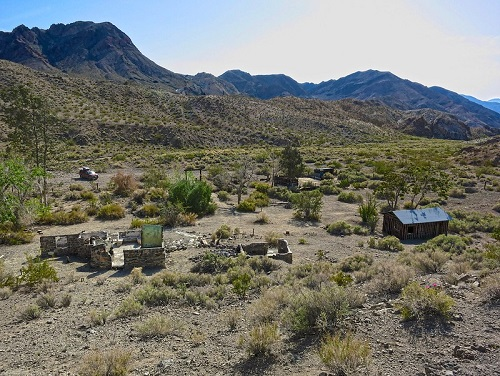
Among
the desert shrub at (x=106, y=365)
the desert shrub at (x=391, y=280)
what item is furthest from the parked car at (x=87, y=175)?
the desert shrub at (x=106, y=365)

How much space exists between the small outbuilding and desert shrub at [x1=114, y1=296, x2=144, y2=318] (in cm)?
1491

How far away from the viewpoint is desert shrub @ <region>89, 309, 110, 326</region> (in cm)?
948

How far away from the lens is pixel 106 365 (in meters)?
6.93

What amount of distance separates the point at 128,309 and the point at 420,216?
54.5 ft

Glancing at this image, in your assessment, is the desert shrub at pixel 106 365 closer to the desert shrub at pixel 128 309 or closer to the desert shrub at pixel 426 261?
the desert shrub at pixel 128 309

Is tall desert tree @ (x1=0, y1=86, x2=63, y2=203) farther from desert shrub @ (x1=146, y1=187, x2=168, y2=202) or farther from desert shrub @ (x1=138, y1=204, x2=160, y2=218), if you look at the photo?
desert shrub @ (x1=146, y1=187, x2=168, y2=202)

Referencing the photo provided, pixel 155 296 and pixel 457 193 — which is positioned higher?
pixel 457 193

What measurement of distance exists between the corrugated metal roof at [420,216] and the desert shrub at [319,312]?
13568 millimetres

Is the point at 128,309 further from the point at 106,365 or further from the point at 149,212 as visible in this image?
the point at 149,212

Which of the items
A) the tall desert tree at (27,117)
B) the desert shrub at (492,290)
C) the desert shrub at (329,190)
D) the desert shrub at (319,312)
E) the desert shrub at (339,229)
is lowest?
the desert shrub at (339,229)

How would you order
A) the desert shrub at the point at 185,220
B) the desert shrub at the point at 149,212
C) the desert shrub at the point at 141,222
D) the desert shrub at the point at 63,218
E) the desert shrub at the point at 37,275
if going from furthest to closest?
1. the desert shrub at the point at 149,212
2. the desert shrub at the point at 185,220
3. the desert shrub at the point at 63,218
4. the desert shrub at the point at 141,222
5. the desert shrub at the point at 37,275

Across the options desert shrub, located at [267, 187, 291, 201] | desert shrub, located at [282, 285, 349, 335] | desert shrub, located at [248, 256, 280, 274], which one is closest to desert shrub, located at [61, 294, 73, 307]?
desert shrub, located at [248, 256, 280, 274]

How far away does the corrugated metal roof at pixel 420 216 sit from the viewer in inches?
811

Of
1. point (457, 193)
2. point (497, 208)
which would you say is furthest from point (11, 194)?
point (457, 193)
